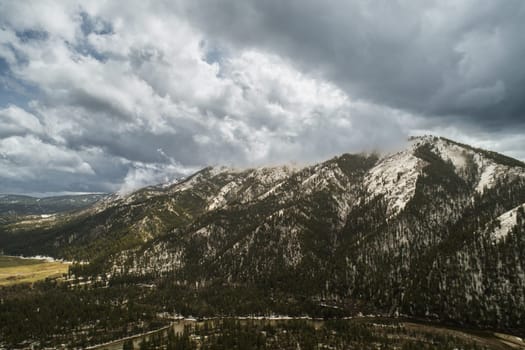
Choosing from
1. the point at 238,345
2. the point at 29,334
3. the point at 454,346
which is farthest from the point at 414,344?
the point at 29,334

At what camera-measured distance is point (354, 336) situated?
7712 inches

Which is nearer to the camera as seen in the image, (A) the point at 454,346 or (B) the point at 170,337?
(A) the point at 454,346

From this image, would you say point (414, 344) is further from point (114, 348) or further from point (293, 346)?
point (114, 348)

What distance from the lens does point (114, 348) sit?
7436 inches

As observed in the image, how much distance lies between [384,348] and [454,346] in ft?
131

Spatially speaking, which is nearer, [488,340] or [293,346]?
[293,346]

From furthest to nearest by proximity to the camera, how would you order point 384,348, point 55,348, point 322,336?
1. point 322,336
2. point 55,348
3. point 384,348

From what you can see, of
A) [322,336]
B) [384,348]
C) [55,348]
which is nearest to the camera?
[384,348]

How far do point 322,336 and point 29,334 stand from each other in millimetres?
172679

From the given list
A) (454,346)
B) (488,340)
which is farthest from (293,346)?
(488,340)

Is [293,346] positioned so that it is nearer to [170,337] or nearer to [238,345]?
[238,345]

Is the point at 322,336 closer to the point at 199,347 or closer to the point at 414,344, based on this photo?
the point at 414,344

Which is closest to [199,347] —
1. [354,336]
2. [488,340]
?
[354,336]

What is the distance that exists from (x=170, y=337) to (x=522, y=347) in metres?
194
